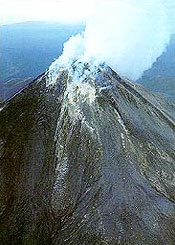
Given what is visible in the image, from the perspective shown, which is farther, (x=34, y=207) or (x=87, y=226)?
(x=34, y=207)

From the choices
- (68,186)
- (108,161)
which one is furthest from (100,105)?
(68,186)

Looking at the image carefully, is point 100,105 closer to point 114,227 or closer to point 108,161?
point 108,161

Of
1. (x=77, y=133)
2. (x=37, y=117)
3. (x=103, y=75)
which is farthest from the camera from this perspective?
(x=103, y=75)

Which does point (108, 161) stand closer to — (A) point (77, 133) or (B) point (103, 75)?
(A) point (77, 133)

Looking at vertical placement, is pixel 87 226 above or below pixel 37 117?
below

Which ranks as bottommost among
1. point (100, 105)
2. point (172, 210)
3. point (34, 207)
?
point (34, 207)

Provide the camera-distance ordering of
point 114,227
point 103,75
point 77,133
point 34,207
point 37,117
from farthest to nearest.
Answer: point 103,75 → point 37,117 → point 77,133 → point 34,207 → point 114,227

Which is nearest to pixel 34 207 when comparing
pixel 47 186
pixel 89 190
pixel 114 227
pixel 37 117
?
pixel 47 186
